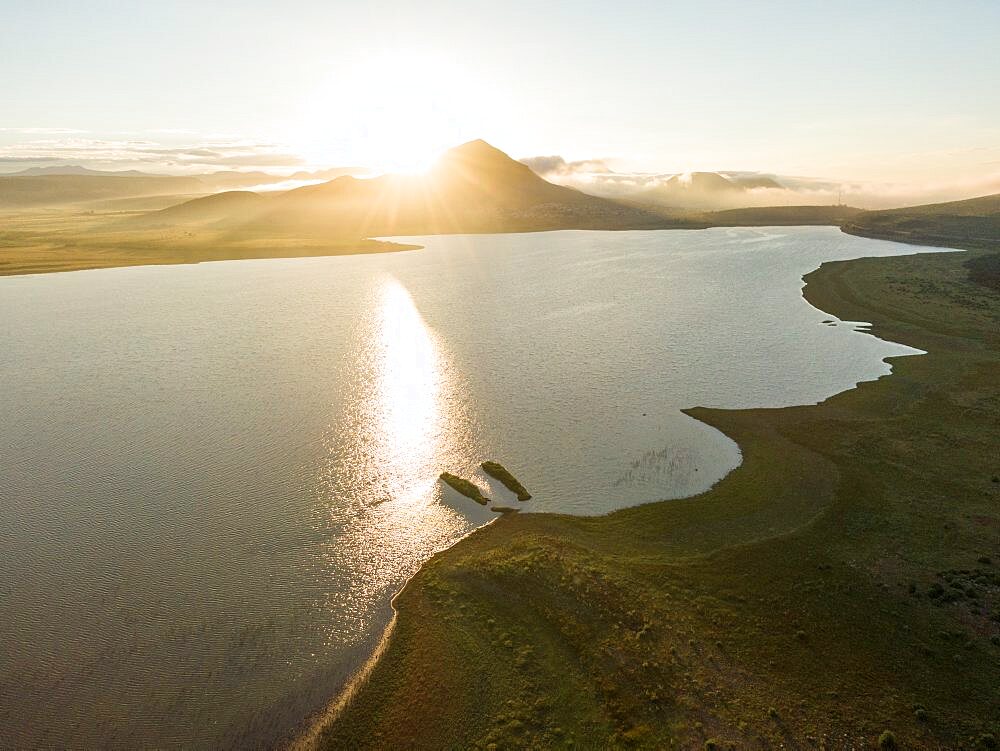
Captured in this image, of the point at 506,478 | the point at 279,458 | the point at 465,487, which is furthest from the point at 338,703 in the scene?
the point at 279,458

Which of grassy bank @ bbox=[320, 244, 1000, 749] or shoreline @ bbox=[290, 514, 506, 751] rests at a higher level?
grassy bank @ bbox=[320, 244, 1000, 749]

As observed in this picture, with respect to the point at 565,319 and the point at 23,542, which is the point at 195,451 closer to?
the point at 23,542

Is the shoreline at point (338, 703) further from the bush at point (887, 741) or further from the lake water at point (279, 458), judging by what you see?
the bush at point (887, 741)

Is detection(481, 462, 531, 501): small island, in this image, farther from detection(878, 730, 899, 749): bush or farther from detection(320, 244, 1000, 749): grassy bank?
detection(878, 730, 899, 749): bush

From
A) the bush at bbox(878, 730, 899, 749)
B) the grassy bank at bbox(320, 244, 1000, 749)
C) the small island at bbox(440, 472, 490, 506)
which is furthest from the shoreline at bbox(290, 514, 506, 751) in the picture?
the bush at bbox(878, 730, 899, 749)

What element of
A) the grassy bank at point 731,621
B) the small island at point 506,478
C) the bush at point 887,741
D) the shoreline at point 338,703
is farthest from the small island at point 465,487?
the bush at point 887,741

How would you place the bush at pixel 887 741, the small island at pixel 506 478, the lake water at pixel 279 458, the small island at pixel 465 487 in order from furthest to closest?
the small island at pixel 506 478, the small island at pixel 465 487, the lake water at pixel 279 458, the bush at pixel 887 741
